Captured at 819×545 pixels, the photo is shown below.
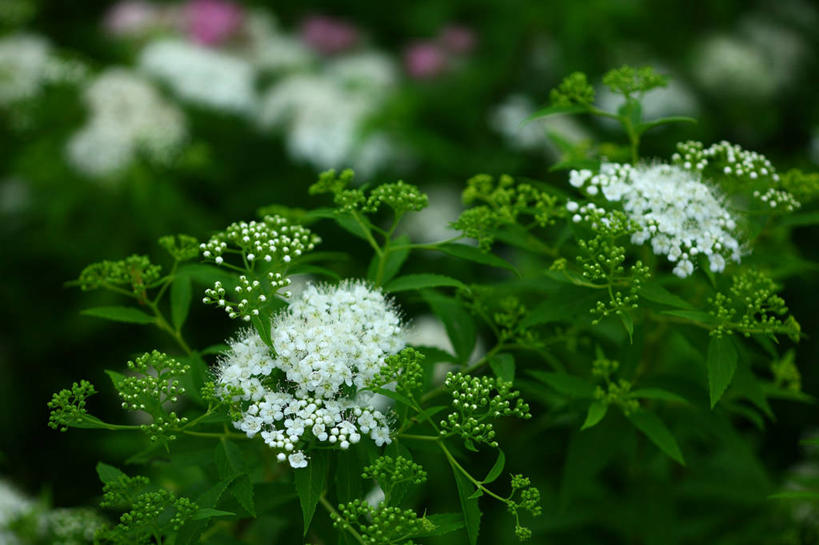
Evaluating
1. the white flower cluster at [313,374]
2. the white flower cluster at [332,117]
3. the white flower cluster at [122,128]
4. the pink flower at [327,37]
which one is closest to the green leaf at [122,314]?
the white flower cluster at [313,374]

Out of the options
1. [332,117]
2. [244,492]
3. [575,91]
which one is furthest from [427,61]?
[244,492]

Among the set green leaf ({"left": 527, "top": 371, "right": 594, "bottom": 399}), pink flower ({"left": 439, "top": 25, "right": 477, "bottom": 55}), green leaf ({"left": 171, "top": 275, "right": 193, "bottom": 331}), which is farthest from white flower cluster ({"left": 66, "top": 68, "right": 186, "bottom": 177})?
green leaf ({"left": 527, "top": 371, "right": 594, "bottom": 399})

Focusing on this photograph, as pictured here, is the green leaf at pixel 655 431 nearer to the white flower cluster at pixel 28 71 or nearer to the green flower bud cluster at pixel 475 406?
the green flower bud cluster at pixel 475 406

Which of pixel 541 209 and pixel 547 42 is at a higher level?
pixel 547 42

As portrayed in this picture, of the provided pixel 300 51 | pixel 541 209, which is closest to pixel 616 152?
pixel 541 209

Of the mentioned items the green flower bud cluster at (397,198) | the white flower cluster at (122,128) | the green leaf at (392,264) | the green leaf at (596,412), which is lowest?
the green leaf at (596,412)

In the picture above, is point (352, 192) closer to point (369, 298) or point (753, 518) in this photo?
point (369, 298)

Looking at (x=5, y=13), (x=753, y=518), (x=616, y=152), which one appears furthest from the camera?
(x=5, y=13)

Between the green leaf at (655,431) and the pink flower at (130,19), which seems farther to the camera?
the pink flower at (130,19)
